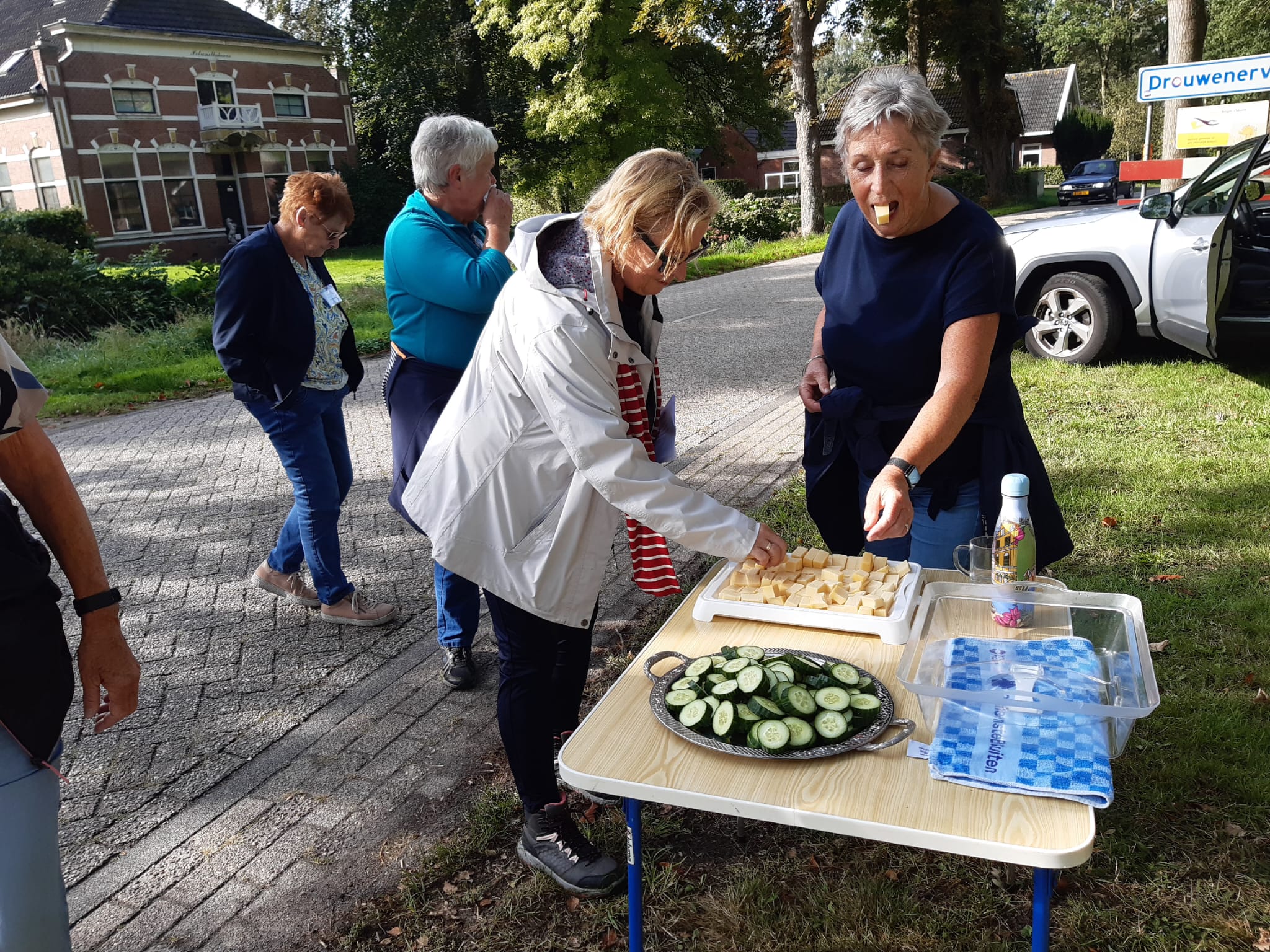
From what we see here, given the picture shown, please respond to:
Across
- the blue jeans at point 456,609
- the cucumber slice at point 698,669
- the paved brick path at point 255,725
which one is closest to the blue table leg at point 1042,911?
the cucumber slice at point 698,669

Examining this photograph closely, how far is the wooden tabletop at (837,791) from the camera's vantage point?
1.61m

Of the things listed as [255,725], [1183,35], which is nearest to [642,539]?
[255,725]

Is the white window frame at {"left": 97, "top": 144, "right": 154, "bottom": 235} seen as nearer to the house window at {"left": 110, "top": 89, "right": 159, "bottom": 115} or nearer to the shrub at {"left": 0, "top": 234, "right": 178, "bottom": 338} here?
the house window at {"left": 110, "top": 89, "right": 159, "bottom": 115}

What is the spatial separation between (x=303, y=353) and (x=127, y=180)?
33661 millimetres

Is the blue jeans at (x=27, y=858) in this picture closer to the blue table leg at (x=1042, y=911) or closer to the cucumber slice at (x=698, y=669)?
the cucumber slice at (x=698, y=669)

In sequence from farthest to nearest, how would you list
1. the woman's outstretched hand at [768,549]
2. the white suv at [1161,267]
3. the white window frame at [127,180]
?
the white window frame at [127,180] → the white suv at [1161,267] → the woman's outstretched hand at [768,549]

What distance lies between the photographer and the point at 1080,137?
162ft

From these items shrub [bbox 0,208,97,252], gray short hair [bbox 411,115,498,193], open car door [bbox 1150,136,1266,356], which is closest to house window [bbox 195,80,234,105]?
shrub [bbox 0,208,97,252]

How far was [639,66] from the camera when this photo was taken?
2852 cm

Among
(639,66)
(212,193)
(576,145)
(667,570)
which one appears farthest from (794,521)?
(212,193)

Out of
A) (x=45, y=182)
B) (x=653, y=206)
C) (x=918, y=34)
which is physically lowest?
(x=653, y=206)

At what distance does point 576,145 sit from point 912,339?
105 ft

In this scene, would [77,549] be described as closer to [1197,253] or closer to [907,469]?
[907,469]

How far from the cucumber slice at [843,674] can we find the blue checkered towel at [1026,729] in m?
0.19
